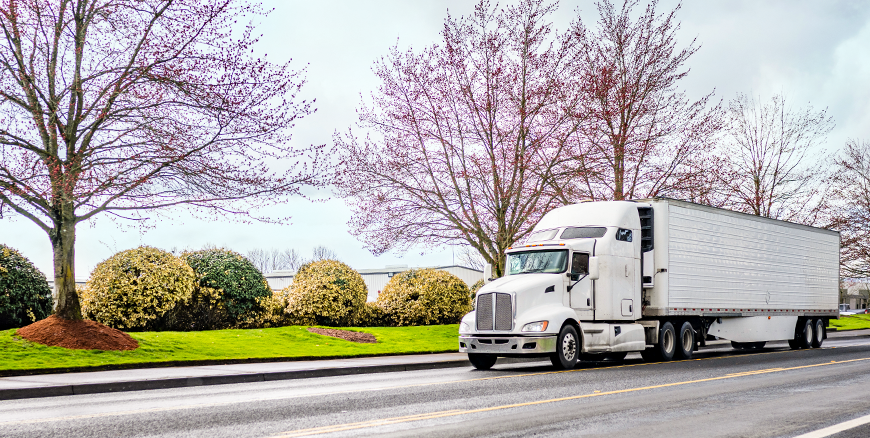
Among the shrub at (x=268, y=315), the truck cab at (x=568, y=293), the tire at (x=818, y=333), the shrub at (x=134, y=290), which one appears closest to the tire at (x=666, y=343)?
the truck cab at (x=568, y=293)

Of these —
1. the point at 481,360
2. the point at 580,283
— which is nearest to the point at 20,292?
the point at 481,360

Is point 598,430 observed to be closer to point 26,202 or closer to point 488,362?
point 488,362

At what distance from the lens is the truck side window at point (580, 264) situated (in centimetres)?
1683

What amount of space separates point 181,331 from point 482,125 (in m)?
11.9

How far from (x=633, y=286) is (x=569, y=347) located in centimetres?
288

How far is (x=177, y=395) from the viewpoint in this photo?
A: 11.6m

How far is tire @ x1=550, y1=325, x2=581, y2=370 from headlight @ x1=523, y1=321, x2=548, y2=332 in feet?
1.85

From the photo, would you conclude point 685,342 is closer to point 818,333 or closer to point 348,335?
point 818,333

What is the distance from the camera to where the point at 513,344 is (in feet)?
51.4

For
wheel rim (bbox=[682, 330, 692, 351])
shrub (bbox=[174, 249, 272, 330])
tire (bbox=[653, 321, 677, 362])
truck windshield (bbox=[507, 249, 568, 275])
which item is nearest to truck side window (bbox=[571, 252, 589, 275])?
truck windshield (bbox=[507, 249, 568, 275])

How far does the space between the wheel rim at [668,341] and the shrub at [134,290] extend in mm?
13051

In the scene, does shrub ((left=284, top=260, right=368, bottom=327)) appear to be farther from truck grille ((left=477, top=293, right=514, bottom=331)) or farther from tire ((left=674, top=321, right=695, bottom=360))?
tire ((left=674, top=321, right=695, bottom=360))

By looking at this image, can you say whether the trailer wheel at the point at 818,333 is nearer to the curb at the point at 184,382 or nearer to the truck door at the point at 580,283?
the truck door at the point at 580,283

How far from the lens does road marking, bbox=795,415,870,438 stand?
7.72 m
